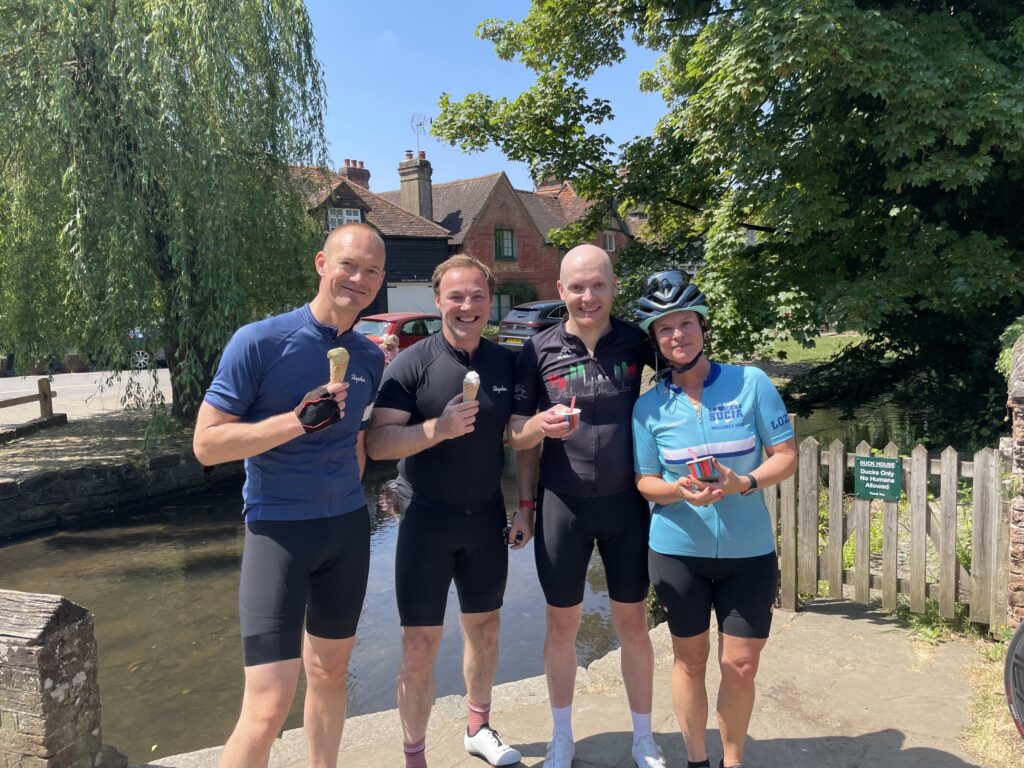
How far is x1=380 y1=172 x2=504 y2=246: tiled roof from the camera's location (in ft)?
111

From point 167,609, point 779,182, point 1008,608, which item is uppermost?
point 779,182

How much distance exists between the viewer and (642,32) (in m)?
10.0

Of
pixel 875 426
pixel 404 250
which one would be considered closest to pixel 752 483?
pixel 875 426

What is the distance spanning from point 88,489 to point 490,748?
884 cm

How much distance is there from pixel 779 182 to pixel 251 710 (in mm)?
6787

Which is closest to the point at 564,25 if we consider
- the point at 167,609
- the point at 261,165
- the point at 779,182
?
the point at 779,182

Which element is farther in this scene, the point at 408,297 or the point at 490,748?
the point at 408,297

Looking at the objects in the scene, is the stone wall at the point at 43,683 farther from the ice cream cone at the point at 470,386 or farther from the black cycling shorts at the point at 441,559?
the ice cream cone at the point at 470,386

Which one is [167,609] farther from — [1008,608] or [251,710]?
[1008,608]

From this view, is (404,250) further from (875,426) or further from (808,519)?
(808,519)

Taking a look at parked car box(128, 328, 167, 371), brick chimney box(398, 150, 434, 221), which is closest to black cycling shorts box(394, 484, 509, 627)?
parked car box(128, 328, 167, 371)

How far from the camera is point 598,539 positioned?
3043 millimetres

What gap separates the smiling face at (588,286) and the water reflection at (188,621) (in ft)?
3.70

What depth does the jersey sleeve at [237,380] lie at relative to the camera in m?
2.46
